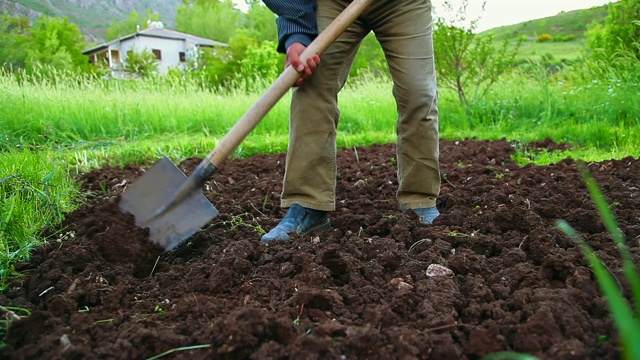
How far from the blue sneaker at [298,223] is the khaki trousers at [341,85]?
2.0 inches

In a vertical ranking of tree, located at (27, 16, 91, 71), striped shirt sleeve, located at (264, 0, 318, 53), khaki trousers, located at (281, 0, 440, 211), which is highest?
tree, located at (27, 16, 91, 71)

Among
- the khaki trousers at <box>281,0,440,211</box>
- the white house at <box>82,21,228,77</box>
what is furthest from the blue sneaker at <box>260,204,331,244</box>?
the white house at <box>82,21,228,77</box>

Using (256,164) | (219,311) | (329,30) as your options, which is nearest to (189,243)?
(219,311)

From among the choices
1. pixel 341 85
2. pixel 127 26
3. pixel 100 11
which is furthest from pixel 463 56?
pixel 100 11

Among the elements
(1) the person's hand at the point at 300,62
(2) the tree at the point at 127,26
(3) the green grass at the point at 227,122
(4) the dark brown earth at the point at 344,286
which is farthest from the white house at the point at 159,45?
(4) the dark brown earth at the point at 344,286

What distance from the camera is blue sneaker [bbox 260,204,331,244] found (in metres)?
2.49

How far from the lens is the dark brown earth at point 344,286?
1.44 metres

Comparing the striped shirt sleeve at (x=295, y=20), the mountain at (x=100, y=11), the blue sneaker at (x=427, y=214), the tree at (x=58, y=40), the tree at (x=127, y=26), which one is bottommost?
the blue sneaker at (x=427, y=214)

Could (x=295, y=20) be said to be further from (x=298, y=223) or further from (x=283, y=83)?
(x=298, y=223)

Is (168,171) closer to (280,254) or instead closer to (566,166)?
(280,254)

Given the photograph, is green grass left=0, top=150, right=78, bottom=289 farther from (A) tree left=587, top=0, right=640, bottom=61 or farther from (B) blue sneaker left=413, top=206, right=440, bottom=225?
(A) tree left=587, top=0, right=640, bottom=61

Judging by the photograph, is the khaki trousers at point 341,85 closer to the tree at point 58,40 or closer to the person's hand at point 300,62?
the person's hand at point 300,62

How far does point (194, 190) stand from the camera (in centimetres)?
251

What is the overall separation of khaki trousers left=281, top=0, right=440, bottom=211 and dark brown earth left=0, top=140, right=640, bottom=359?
228 millimetres
